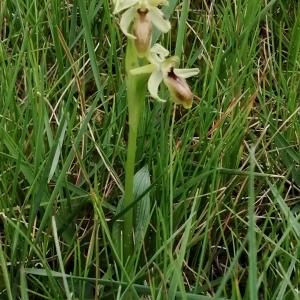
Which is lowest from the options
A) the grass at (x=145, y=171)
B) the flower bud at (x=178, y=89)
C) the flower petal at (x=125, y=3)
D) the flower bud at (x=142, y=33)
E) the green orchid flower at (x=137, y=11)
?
the grass at (x=145, y=171)

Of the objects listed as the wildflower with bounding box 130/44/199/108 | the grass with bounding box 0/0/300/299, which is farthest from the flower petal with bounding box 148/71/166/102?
the grass with bounding box 0/0/300/299

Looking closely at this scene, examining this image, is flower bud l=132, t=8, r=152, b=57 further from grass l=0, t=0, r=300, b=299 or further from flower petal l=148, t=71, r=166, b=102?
grass l=0, t=0, r=300, b=299

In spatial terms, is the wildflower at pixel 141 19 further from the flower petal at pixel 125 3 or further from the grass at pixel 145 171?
the grass at pixel 145 171

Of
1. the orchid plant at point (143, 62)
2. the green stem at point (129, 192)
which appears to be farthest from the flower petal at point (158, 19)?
the green stem at point (129, 192)

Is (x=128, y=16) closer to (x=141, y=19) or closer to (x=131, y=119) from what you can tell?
(x=141, y=19)

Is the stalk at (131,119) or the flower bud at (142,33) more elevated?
the flower bud at (142,33)

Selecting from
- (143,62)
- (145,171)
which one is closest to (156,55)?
(143,62)

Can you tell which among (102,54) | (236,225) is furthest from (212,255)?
(102,54)
